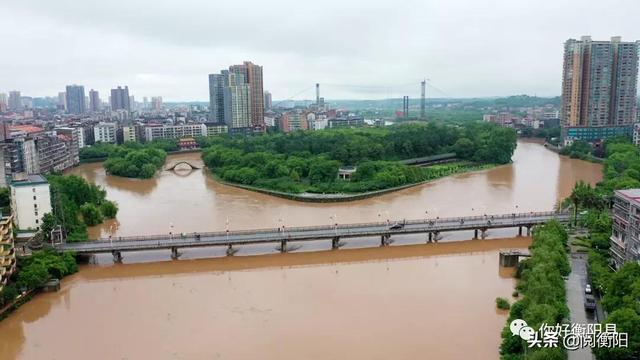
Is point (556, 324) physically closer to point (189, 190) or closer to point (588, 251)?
point (588, 251)

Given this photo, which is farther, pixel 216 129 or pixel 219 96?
pixel 219 96

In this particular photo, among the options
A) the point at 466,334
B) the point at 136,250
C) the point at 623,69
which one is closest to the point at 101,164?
the point at 136,250

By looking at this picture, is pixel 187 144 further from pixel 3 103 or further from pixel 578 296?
pixel 3 103

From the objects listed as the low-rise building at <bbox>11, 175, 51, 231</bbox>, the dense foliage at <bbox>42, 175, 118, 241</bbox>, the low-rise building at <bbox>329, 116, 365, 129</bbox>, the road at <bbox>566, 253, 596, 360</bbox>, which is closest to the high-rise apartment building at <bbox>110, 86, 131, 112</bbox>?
the low-rise building at <bbox>329, 116, 365, 129</bbox>

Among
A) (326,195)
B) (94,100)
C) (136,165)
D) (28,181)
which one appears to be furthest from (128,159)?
(94,100)

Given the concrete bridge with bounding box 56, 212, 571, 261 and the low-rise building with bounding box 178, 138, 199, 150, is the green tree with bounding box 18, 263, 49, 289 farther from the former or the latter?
the low-rise building with bounding box 178, 138, 199, 150

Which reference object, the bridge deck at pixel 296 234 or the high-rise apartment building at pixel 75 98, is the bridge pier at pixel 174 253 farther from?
the high-rise apartment building at pixel 75 98

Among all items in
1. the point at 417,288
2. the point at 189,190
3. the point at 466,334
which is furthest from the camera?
the point at 189,190
